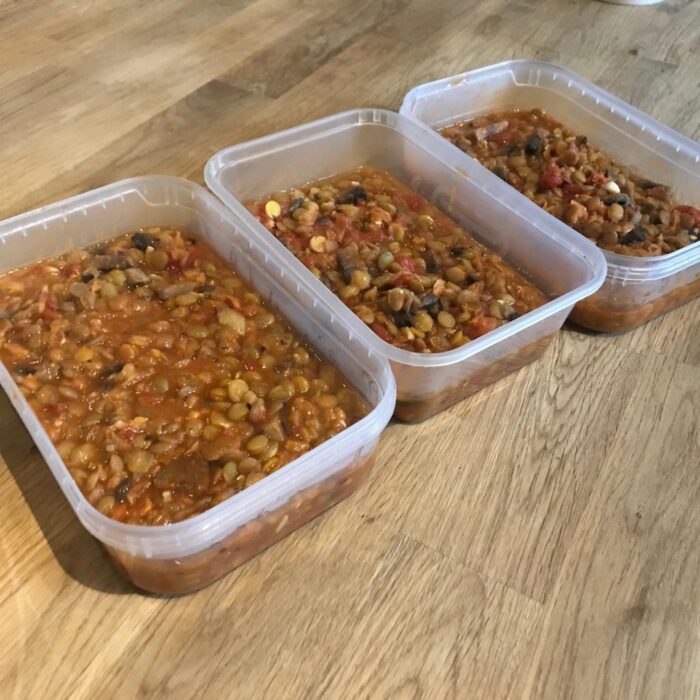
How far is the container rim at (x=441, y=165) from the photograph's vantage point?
1153 millimetres

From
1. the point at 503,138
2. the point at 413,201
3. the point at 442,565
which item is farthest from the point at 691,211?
the point at 442,565

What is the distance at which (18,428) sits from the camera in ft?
3.84

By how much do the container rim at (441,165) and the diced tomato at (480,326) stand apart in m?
0.08

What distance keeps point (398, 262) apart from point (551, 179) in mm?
426

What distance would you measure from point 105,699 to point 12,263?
760 millimetres

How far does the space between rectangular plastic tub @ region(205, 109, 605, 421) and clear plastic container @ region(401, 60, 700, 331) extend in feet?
0.18

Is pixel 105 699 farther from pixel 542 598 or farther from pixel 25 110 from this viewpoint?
pixel 25 110

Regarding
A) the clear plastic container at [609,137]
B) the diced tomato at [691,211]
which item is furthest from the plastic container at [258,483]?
the diced tomato at [691,211]

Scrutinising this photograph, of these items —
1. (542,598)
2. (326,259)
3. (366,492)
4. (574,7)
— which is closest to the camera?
(542,598)

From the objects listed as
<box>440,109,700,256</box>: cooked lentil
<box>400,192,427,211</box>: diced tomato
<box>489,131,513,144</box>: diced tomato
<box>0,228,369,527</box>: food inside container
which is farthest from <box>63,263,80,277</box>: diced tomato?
<box>489,131,513,144</box>: diced tomato

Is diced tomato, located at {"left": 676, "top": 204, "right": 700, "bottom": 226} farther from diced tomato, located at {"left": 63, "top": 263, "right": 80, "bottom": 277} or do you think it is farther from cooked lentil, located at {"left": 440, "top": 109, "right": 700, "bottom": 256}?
diced tomato, located at {"left": 63, "top": 263, "right": 80, "bottom": 277}

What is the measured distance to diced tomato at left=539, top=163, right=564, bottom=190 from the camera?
63.1 inches

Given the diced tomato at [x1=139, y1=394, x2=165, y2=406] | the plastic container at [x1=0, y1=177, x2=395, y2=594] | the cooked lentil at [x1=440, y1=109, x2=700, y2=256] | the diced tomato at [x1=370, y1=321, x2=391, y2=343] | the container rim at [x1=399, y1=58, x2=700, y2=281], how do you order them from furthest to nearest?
the cooked lentil at [x1=440, y1=109, x2=700, y2=256] → the container rim at [x1=399, y1=58, x2=700, y2=281] → the diced tomato at [x1=370, y1=321, x2=391, y2=343] → the diced tomato at [x1=139, y1=394, x2=165, y2=406] → the plastic container at [x1=0, y1=177, x2=395, y2=594]

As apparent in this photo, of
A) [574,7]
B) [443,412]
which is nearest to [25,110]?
[443,412]
